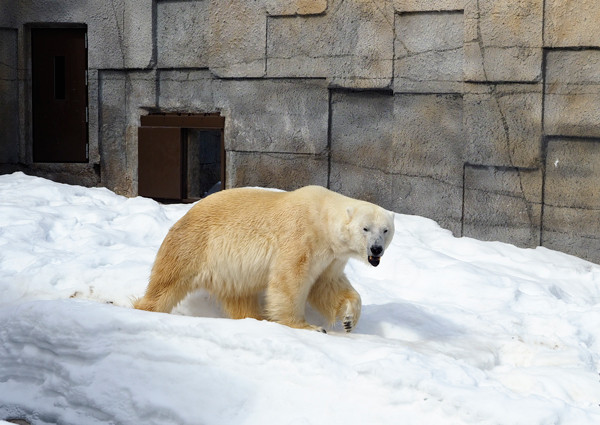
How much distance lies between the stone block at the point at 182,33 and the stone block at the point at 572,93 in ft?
8.52

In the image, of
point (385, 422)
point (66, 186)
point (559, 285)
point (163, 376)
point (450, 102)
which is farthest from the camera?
point (66, 186)

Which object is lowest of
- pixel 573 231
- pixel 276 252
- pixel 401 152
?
pixel 573 231

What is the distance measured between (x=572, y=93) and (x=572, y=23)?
0.45 m

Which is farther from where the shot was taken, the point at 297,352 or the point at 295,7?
the point at 295,7

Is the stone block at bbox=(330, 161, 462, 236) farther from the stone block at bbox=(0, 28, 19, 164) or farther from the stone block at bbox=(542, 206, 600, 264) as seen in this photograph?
the stone block at bbox=(0, 28, 19, 164)

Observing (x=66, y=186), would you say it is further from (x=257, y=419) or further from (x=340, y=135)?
(x=257, y=419)

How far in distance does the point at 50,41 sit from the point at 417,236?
3.54 m

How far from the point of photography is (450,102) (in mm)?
5875

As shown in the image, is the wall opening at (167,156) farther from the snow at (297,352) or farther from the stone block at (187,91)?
the snow at (297,352)

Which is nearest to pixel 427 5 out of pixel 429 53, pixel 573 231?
pixel 429 53

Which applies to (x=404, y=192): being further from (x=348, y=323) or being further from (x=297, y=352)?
(x=297, y=352)

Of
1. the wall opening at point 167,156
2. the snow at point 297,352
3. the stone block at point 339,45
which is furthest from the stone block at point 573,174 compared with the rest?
the wall opening at point 167,156

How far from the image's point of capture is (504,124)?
18.7 ft

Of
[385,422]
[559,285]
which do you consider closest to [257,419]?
[385,422]
